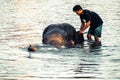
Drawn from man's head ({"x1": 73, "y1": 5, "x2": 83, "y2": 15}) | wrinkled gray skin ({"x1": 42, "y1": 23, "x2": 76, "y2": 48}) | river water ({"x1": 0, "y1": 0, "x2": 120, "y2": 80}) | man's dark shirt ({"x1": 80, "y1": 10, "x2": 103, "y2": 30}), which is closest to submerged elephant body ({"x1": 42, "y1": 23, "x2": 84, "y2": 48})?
wrinkled gray skin ({"x1": 42, "y1": 23, "x2": 76, "y2": 48})

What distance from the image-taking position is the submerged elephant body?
21.1m

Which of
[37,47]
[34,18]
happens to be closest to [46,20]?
[34,18]

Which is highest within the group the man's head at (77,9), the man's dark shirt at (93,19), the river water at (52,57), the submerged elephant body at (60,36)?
the man's head at (77,9)

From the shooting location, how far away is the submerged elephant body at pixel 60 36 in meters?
21.1

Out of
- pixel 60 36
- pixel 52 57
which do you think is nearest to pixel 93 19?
pixel 60 36

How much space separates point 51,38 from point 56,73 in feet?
18.8

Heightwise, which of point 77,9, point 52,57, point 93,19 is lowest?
point 52,57

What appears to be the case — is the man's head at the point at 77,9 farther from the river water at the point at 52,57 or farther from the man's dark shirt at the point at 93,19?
the river water at the point at 52,57

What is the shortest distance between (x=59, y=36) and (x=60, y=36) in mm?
60

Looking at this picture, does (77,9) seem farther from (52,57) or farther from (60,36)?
(52,57)

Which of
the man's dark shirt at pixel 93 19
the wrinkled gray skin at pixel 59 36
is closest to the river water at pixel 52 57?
the wrinkled gray skin at pixel 59 36

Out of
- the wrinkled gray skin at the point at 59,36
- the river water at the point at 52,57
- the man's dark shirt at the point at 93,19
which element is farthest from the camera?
the man's dark shirt at the point at 93,19

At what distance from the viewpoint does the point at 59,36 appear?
70.2 feet

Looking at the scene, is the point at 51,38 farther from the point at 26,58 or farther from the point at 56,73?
the point at 56,73
